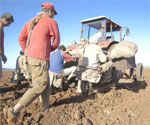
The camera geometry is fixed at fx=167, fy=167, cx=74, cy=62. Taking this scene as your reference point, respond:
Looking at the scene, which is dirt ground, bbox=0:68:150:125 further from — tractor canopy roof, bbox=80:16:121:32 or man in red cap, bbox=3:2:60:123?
tractor canopy roof, bbox=80:16:121:32

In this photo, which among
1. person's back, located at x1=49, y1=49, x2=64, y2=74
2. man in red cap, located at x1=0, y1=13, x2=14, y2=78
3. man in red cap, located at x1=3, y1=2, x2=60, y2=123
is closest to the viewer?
man in red cap, located at x1=3, y1=2, x2=60, y2=123

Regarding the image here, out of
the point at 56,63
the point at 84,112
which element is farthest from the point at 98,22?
the point at 84,112

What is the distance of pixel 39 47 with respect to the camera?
7.39ft

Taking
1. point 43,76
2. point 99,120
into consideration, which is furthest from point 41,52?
point 99,120

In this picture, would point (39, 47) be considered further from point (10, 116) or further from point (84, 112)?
point (84, 112)

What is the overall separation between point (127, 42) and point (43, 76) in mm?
2918

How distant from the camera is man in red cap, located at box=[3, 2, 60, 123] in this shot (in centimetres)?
222

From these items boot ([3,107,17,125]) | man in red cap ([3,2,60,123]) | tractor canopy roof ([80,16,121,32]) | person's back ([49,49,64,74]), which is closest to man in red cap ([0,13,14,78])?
man in red cap ([3,2,60,123])

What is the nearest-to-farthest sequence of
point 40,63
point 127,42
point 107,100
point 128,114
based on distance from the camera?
1. point 40,63
2. point 128,114
3. point 107,100
4. point 127,42

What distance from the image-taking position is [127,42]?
442 cm

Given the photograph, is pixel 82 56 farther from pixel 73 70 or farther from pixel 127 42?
pixel 127 42

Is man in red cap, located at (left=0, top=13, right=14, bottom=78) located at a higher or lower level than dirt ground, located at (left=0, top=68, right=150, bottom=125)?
higher

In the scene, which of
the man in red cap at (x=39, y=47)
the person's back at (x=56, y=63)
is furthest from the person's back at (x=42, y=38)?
the person's back at (x=56, y=63)

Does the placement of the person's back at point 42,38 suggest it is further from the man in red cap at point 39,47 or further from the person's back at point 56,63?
the person's back at point 56,63
